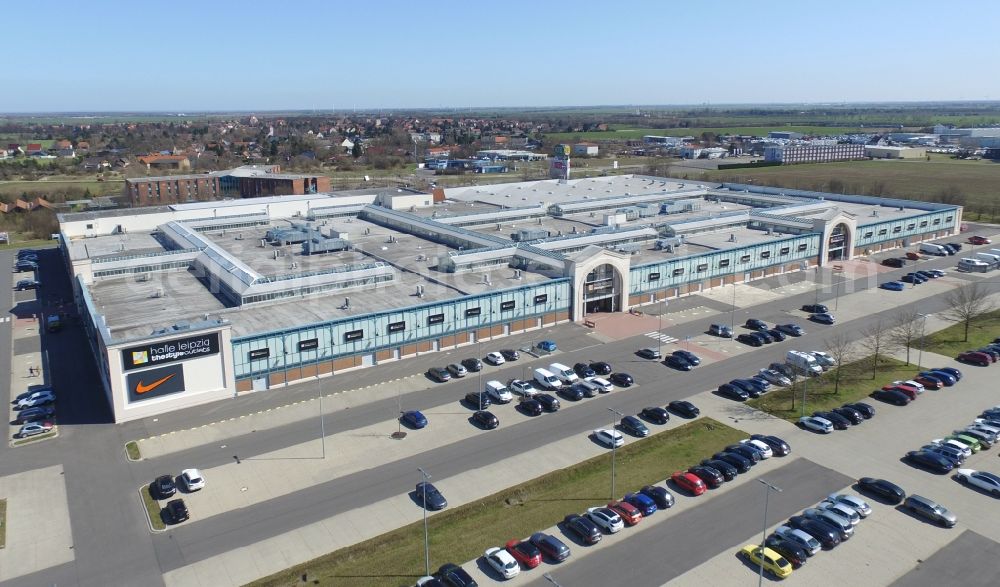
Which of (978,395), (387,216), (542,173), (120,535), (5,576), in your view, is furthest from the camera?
(542,173)

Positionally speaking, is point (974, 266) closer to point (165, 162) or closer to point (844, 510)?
point (844, 510)

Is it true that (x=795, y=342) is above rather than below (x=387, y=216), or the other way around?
below

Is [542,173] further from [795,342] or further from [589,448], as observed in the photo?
[589,448]

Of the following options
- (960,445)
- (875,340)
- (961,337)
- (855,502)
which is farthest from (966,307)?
(855,502)

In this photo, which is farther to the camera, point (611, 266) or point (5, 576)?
point (611, 266)

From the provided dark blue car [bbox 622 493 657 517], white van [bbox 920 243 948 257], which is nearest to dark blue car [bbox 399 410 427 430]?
dark blue car [bbox 622 493 657 517]

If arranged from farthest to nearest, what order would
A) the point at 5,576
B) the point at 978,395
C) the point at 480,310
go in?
the point at 480,310 < the point at 978,395 < the point at 5,576

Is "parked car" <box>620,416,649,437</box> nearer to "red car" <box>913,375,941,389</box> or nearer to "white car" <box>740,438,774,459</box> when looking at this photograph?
"white car" <box>740,438,774,459</box>

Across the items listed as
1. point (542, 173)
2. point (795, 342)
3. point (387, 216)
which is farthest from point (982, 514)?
point (542, 173)
